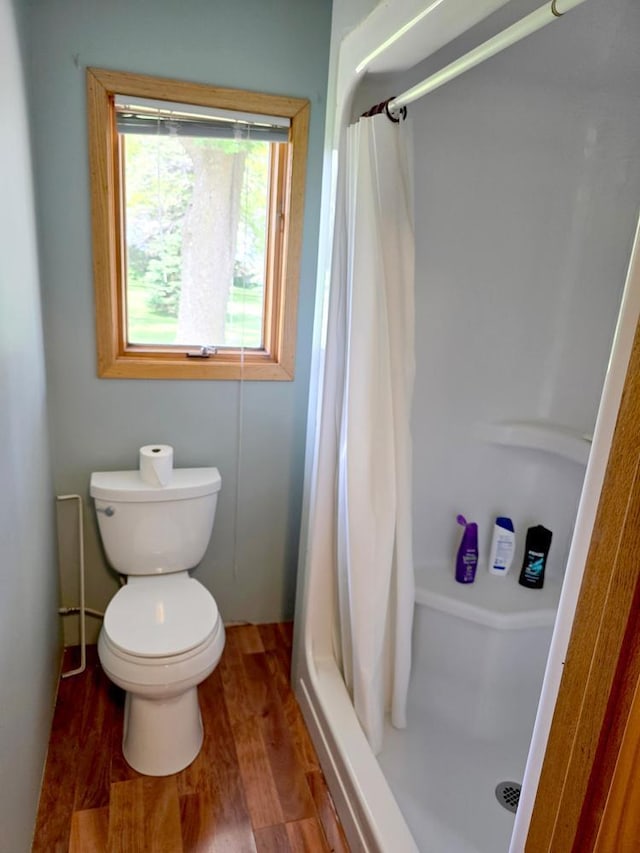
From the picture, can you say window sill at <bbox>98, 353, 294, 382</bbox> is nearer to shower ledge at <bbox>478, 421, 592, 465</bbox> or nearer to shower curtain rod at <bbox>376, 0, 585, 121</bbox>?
shower ledge at <bbox>478, 421, 592, 465</bbox>

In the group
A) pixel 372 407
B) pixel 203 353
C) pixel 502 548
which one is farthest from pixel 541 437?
pixel 203 353

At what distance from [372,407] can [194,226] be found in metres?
0.96

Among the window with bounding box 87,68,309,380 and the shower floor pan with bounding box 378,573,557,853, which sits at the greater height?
the window with bounding box 87,68,309,380

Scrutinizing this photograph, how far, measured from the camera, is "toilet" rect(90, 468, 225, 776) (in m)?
1.60

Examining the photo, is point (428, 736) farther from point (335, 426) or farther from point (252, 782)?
point (335, 426)

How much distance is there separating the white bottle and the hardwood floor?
0.85 meters

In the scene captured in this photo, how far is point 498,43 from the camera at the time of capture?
1008 millimetres

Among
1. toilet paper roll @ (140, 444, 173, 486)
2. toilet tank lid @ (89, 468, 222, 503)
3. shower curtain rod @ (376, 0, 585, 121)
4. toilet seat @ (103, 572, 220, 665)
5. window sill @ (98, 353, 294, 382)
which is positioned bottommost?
toilet seat @ (103, 572, 220, 665)

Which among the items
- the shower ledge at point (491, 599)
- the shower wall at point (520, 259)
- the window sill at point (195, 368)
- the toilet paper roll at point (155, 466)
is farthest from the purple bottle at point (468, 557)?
the toilet paper roll at point (155, 466)

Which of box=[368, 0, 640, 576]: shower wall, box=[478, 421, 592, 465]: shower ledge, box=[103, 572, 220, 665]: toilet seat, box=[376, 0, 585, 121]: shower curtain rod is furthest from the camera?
box=[478, 421, 592, 465]: shower ledge

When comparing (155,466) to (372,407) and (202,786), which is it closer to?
(372,407)

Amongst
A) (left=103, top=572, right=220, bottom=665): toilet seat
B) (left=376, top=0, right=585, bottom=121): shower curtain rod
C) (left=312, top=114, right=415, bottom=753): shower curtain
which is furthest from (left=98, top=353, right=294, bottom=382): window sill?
(left=376, top=0, right=585, bottom=121): shower curtain rod

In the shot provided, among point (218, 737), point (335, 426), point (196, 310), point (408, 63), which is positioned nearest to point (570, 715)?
point (335, 426)

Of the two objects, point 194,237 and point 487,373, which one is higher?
point 194,237
